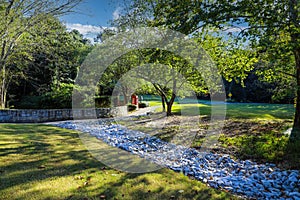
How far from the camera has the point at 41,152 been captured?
4.96 m

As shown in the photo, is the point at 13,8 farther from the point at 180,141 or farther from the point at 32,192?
the point at 180,141

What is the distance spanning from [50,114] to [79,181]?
31.2 ft

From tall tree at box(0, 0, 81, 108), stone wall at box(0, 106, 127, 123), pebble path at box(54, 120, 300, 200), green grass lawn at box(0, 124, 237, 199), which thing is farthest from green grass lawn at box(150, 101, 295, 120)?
tall tree at box(0, 0, 81, 108)

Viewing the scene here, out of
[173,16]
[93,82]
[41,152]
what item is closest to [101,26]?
[93,82]

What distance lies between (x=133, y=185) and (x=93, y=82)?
1286cm

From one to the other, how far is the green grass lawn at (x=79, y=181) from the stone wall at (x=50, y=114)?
23.3 feet

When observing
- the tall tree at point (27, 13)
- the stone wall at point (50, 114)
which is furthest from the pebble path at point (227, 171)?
the stone wall at point (50, 114)

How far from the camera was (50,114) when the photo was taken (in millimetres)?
11938

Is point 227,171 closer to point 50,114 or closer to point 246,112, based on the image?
point 50,114

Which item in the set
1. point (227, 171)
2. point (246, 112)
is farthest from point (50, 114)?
point (246, 112)

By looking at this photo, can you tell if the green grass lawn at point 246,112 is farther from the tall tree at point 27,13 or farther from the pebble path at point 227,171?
the tall tree at point 27,13

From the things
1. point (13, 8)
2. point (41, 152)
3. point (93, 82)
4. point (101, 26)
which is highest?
point (101, 26)

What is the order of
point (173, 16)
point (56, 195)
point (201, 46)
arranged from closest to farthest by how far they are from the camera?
1. point (56, 195)
2. point (173, 16)
3. point (201, 46)

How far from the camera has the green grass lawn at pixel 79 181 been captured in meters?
3.06
